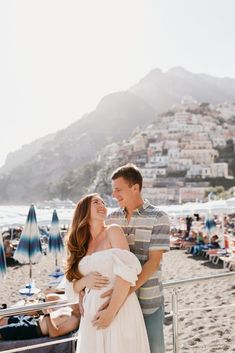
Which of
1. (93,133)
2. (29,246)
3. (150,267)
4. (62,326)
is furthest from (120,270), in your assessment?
(93,133)

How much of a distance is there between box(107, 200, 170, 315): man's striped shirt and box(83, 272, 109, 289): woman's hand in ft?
0.86

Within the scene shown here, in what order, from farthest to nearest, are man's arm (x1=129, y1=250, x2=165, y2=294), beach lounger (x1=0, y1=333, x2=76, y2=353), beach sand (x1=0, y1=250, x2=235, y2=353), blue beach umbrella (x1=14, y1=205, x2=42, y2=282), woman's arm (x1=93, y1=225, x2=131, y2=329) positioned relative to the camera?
blue beach umbrella (x1=14, y1=205, x2=42, y2=282) < beach sand (x1=0, y1=250, x2=235, y2=353) < beach lounger (x1=0, y1=333, x2=76, y2=353) < man's arm (x1=129, y1=250, x2=165, y2=294) < woman's arm (x1=93, y1=225, x2=131, y2=329)

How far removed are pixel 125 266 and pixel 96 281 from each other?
0.17 meters

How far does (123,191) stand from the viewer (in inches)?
85.7

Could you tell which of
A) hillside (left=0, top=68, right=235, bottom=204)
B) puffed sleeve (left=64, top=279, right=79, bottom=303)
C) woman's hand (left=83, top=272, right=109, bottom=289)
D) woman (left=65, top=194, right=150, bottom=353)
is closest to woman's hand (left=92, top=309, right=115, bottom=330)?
woman (left=65, top=194, right=150, bottom=353)

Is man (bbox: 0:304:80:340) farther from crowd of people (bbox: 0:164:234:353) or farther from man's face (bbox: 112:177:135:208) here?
man's face (bbox: 112:177:135:208)

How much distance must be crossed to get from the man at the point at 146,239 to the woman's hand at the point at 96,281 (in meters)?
0.17

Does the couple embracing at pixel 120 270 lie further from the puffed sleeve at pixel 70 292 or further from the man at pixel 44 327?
the man at pixel 44 327

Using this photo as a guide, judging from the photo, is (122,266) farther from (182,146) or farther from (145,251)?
(182,146)

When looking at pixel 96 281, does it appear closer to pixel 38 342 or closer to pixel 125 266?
pixel 125 266

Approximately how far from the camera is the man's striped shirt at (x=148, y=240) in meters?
2.09

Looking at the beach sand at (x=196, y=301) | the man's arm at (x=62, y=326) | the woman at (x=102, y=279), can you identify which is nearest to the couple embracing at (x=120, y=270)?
the woman at (x=102, y=279)

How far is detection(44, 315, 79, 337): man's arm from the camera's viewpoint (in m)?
3.10

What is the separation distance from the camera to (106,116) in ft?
507
